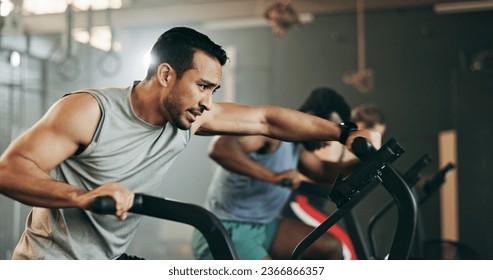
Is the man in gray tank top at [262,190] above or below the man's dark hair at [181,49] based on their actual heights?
below

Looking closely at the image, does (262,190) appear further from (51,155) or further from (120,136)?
(51,155)

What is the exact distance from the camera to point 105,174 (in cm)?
137

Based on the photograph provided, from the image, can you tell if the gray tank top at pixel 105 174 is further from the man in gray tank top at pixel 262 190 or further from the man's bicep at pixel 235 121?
the man in gray tank top at pixel 262 190

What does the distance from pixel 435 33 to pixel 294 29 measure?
0.99 meters

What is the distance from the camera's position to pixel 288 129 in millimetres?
1565

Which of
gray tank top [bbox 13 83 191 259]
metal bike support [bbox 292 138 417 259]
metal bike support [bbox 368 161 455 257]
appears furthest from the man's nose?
metal bike support [bbox 368 161 455 257]

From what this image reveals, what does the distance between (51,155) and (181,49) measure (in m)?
0.37

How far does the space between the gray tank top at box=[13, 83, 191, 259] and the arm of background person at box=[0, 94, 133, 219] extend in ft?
0.13

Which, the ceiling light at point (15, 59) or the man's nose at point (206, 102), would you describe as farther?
the ceiling light at point (15, 59)

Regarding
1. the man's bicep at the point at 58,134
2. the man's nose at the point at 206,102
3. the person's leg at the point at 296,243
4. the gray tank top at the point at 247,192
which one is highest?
the man's nose at the point at 206,102

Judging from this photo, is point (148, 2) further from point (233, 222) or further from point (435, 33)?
point (435, 33)

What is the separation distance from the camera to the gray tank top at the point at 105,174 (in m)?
1.33

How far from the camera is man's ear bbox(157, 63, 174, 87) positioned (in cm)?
137

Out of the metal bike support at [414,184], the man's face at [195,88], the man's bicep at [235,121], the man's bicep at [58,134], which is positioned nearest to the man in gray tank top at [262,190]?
the metal bike support at [414,184]
